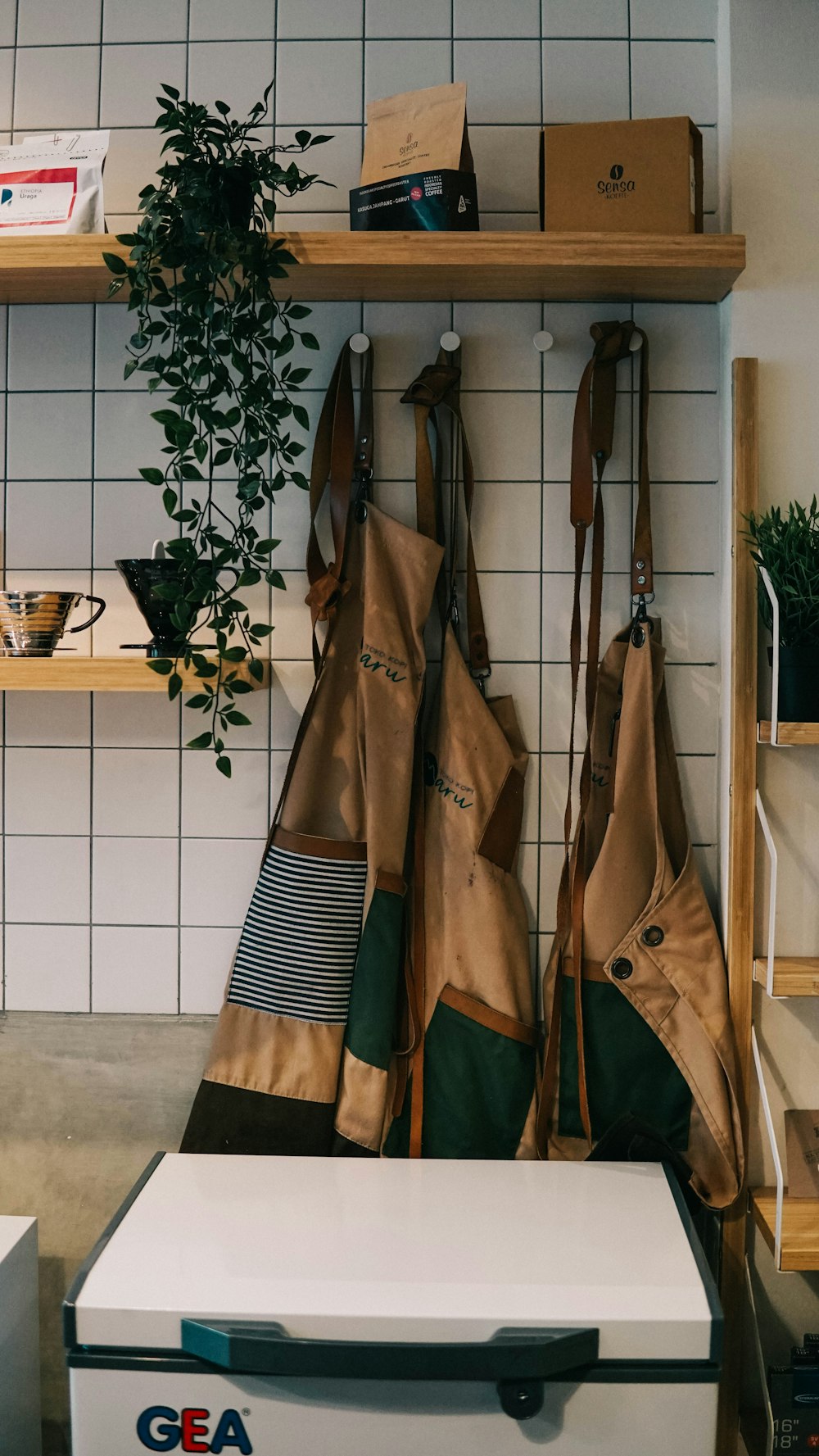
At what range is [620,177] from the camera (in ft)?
4.44

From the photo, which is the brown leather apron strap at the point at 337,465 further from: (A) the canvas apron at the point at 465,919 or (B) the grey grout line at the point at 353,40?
(B) the grey grout line at the point at 353,40

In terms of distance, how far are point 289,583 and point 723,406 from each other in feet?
2.24

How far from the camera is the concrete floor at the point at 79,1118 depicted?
5.09 ft

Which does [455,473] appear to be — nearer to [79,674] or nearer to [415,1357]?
[79,674]

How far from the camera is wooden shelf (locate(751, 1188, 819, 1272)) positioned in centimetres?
128

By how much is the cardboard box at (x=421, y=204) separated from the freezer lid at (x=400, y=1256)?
1.22 meters

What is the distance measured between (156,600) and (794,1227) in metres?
1.16

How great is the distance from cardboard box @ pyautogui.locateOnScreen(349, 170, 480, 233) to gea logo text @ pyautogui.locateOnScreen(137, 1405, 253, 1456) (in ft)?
4.53

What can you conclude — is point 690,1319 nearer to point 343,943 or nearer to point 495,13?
point 343,943

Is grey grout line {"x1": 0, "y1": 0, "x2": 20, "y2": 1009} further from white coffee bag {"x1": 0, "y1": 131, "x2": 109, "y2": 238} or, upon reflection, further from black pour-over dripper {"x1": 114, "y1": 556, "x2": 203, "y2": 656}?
black pour-over dripper {"x1": 114, "y1": 556, "x2": 203, "y2": 656}

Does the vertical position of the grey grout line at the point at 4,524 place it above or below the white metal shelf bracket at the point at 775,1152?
above

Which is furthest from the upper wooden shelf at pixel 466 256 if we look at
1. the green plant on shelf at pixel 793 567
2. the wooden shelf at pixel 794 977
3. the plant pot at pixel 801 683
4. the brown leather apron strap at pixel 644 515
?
the wooden shelf at pixel 794 977

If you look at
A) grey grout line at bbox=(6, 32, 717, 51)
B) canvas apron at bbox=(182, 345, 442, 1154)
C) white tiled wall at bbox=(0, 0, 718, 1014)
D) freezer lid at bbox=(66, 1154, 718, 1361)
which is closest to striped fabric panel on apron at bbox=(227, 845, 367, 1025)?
canvas apron at bbox=(182, 345, 442, 1154)

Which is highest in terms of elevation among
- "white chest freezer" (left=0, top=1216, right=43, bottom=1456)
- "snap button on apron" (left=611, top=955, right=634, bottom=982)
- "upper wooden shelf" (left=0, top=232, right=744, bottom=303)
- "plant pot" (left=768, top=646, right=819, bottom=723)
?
"upper wooden shelf" (left=0, top=232, right=744, bottom=303)
